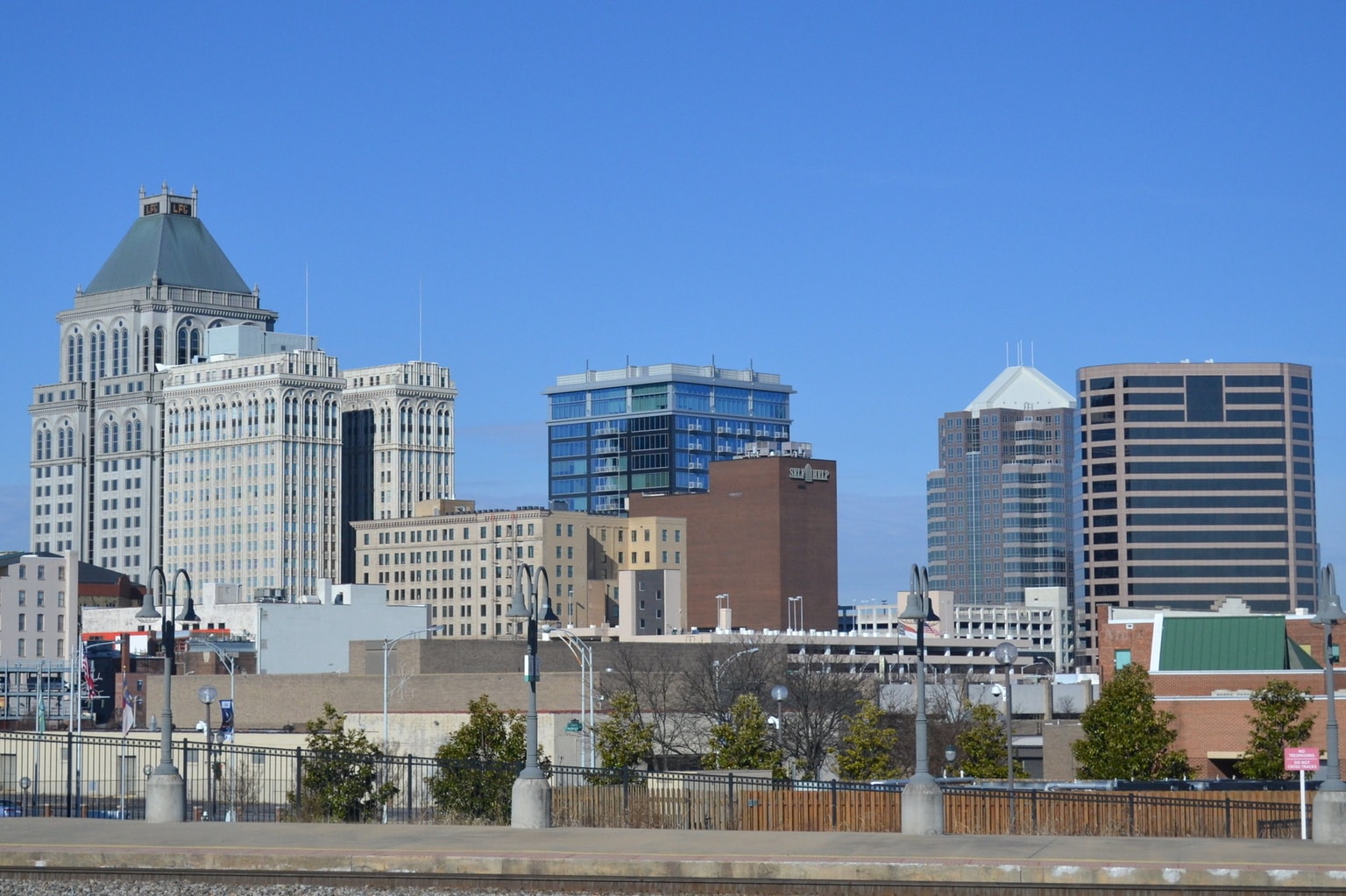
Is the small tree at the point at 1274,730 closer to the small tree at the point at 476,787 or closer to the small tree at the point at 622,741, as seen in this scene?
the small tree at the point at 622,741

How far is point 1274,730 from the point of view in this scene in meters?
69.8

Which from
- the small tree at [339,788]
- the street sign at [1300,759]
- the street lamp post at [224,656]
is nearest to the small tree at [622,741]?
the small tree at [339,788]

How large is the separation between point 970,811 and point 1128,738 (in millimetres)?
26499

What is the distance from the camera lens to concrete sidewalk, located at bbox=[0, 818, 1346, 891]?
35.7 m

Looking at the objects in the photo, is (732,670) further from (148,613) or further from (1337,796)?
(1337,796)

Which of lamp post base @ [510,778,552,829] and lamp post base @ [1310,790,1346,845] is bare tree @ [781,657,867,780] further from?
lamp post base @ [1310,790,1346,845]

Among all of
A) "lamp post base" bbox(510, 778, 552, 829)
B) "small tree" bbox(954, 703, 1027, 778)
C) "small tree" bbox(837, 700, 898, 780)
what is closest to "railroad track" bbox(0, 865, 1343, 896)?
"lamp post base" bbox(510, 778, 552, 829)

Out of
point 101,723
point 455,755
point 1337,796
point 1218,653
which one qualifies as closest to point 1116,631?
point 1218,653

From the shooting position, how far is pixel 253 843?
4078 cm

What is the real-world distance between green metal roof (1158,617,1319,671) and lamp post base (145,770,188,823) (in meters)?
48.9

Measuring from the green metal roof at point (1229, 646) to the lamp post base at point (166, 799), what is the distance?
4893 centimetres

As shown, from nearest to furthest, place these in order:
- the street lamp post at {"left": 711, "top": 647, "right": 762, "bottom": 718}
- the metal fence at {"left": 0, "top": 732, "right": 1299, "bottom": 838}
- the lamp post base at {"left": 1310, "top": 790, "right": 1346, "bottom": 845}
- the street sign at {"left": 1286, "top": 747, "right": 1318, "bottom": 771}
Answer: the lamp post base at {"left": 1310, "top": 790, "right": 1346, "bottom": 845}, the street sign at {"left": 1286, "top": 747, "right": 1318, "bottom": 771}, the metal fence at {"left": 0, "top": 732, "right": 1299, "bottom": 838}, the street lamp post at {"left": 711, "top": 647, "right": 762, "bottom": 718}

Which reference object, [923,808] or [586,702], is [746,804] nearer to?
[923,808]

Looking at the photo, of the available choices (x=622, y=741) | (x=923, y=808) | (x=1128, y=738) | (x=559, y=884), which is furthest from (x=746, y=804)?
(x=1128, y=738)
